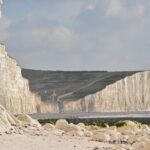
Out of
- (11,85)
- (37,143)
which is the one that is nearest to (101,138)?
(37,143)

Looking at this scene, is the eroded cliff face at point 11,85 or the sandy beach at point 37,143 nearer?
the sandy beach at point 37,143

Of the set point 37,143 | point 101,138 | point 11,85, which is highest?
point 11,85

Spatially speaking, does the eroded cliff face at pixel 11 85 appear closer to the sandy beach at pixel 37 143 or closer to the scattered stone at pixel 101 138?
the scattered stone at pixel 101 138

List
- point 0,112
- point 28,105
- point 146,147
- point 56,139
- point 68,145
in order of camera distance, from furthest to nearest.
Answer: point 28,105, point 0,112, point 56,139, point 68,145, point 146,147

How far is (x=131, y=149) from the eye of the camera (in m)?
28.9

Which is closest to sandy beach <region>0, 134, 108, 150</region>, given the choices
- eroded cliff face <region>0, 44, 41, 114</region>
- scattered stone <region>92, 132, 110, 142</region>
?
scattered stone <region>92, 132, 110, 142</region>

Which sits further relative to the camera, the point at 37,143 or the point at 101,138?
the point at 101,138

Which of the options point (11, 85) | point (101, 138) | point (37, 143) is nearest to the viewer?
point (37, 143)

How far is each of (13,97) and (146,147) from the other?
151m

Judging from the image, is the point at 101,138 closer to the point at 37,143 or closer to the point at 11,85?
the point at 37,143

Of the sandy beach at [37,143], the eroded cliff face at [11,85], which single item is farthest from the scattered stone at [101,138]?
the eroded cliff face at [11,85]

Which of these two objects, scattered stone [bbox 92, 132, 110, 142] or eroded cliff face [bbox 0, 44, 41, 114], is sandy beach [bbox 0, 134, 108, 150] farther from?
eroded cliff face [bbox 0, 44, 41, 114]

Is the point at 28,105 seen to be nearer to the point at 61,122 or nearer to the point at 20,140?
the point at 61,122

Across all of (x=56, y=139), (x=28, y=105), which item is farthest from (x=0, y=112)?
(x=28, y=105)
